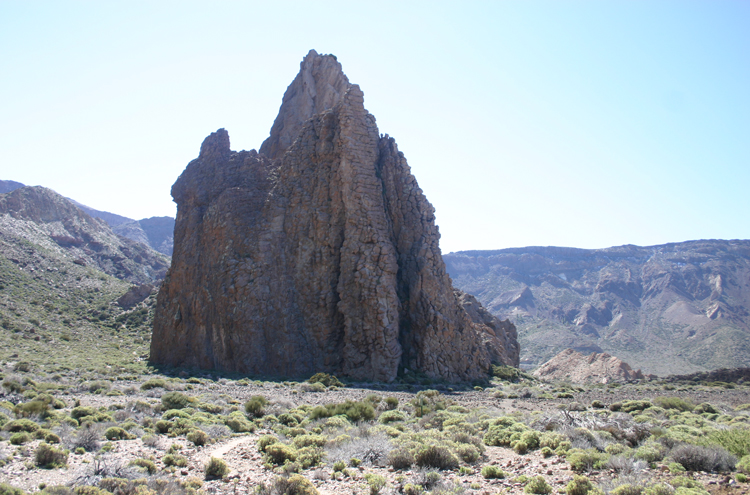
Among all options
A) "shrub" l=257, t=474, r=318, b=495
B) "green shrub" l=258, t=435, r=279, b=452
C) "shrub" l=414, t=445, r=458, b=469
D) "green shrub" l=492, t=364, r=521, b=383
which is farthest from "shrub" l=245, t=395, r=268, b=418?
"green shrub" l=492, t=364, r=521, b=383

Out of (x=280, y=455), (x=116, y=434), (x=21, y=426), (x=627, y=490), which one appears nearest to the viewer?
(x=627, y=490)

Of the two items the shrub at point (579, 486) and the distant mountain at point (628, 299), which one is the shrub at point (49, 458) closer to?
the shrub at point (579, 486)

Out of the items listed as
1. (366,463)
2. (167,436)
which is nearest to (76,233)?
(167,436)

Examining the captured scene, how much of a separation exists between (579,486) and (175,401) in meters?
14.8

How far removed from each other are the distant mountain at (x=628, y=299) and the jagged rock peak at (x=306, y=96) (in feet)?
177

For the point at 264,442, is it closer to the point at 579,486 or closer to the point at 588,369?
the point at 579,486

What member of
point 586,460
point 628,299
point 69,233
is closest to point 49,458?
point 586,460

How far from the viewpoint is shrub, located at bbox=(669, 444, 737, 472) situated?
8852 mm

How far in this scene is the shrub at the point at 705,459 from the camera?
8.85 m

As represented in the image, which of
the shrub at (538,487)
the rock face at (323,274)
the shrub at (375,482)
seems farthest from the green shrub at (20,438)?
the rock face at (323,274)

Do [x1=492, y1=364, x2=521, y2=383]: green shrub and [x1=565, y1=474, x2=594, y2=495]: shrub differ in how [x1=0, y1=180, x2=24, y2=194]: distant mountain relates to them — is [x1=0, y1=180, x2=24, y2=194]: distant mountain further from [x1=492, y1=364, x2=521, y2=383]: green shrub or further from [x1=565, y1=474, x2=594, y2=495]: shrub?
[x1=565, y1=474, x2=594, y2=495]: shrub

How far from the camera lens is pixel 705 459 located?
29.2ft

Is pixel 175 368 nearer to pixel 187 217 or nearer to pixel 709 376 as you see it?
pixel 187 217

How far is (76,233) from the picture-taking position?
257ft
